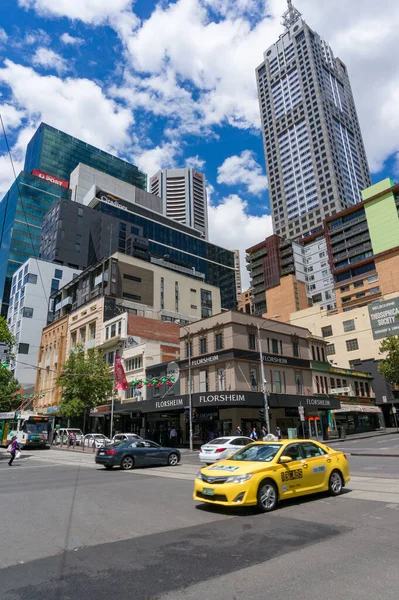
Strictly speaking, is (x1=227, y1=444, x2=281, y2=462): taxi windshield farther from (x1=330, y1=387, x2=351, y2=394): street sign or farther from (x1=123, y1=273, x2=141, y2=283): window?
(x1=123, y1=273, x2=141, y2=283): window

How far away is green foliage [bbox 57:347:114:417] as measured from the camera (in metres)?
44.4

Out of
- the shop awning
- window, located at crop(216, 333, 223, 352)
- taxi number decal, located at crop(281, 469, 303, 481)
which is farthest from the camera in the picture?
the shop awning

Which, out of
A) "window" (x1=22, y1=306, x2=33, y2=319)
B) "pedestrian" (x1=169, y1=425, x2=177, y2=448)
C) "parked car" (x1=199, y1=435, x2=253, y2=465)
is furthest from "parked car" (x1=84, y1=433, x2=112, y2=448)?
"window" (x1=22, y1=306, x2=33, y2=319)

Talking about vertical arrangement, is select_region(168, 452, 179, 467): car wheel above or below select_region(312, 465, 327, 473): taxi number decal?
below

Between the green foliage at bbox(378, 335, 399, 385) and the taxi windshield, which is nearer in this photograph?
the taxi windshield

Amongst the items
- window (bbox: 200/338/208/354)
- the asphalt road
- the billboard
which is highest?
the billboard

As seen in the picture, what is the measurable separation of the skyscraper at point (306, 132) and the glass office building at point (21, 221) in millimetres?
84663

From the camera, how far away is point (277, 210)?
160 m

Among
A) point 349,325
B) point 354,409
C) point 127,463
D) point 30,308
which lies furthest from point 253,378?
point 30,308

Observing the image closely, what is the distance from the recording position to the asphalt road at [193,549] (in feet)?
14.8

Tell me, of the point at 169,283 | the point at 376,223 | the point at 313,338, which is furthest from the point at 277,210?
the point at 313,338

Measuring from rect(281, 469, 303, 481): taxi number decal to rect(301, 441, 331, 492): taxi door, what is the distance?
0.65 feet

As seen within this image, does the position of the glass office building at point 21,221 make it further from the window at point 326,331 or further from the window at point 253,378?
the window at point 253,378

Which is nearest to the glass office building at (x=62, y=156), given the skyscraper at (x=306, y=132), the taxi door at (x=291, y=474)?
the skyscraper at (x=306, y=132)
